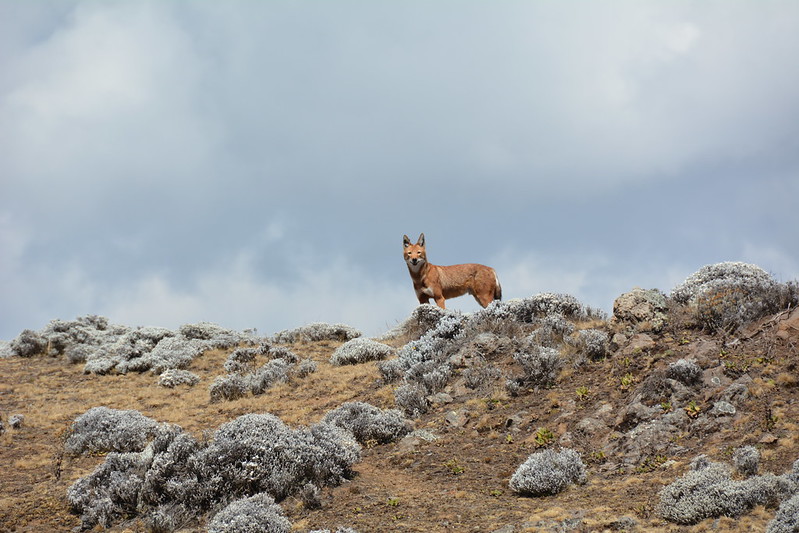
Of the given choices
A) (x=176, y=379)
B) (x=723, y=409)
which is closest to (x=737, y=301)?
(x=723, y=409)

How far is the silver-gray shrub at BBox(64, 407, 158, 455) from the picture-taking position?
1424cm

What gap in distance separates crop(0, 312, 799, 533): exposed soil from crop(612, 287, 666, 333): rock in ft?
2.27

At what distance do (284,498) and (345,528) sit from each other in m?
1.88

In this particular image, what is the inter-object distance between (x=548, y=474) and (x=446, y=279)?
13.3m

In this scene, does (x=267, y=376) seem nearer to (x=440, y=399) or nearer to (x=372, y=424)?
(x=440, y=399)

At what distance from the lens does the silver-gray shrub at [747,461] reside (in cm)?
877

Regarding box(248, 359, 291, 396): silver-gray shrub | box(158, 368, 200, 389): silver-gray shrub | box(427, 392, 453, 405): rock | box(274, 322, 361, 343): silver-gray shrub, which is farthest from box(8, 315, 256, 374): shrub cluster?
box(427, 392, 453, 405): rock

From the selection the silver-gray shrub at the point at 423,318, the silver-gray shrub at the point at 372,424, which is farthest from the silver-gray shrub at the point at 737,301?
the silver-gray shrub at the point at 423,318

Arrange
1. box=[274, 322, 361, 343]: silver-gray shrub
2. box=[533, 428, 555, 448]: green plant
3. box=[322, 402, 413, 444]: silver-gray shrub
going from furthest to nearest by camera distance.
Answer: box=[274, 322, 361, 343]: silver-gray shrub → box=[322, 402, 413, 444]: silver-gray shrub → box=[533, 428, 555, 448]: green plant

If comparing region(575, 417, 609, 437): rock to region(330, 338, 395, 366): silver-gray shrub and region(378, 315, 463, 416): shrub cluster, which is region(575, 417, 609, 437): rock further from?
region(330, 338, 395, 366): silver-gray shrub

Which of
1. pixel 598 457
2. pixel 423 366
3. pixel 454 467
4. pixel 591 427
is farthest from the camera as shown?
pixel 423 366

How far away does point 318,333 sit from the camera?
2595 cm

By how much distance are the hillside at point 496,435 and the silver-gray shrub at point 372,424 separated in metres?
0.05

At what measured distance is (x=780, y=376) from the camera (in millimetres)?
10914
